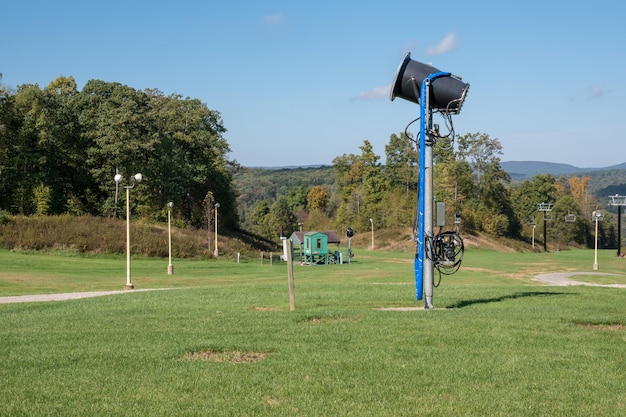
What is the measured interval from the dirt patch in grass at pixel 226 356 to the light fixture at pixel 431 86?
26.1 feet

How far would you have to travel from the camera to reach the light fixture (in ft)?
47.2

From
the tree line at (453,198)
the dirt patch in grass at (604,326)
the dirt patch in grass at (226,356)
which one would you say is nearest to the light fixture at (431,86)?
the dirt patch in grass at (604,326)

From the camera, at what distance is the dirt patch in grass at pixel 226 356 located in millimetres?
8328

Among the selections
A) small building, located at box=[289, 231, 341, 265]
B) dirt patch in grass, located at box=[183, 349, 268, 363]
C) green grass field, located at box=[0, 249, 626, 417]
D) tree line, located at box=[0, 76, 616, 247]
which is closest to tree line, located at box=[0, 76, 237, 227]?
tree line, located at box=[0, 76, 616, 247]

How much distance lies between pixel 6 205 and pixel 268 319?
174ft

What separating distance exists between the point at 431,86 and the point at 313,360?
8.16 metres

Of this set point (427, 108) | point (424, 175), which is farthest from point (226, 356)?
point (427, 108)

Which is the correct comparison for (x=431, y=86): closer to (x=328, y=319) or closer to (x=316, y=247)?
(x=328, y=319)

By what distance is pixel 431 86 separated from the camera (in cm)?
1449

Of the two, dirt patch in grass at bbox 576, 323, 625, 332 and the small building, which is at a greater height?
dirt patch in grass at bbox 576, 323, 625, 332

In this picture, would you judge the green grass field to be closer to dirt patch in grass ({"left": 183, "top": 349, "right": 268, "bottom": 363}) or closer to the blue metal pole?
dirt patch in grass ({"left": 183, "top": 349, "right": 268, "bottom": 363})

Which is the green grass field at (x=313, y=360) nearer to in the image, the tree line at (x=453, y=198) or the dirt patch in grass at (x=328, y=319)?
the dirt patch in grass at (x=328, y=319)

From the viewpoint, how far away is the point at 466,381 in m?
7.19

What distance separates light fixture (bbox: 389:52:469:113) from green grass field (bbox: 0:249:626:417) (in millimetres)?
4371
